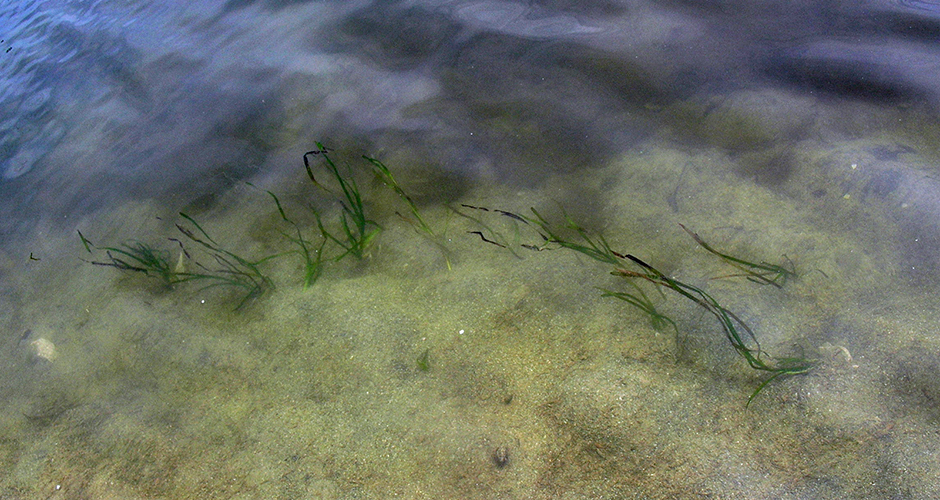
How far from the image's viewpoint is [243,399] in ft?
7.66

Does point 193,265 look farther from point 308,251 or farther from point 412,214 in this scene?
point 412,214

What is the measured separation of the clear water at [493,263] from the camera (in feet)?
6.43

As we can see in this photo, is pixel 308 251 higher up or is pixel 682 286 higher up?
pixel 308 251

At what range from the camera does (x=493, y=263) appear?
2619 millimetres

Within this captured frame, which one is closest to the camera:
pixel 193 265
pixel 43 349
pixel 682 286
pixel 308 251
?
pixel 682 286

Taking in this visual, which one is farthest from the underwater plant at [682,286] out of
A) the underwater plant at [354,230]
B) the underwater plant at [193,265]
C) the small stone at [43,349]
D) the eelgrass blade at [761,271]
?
the small stone at [43,349]

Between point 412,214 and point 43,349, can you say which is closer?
point 43,349

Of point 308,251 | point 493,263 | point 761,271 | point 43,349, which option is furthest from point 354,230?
point 761,271

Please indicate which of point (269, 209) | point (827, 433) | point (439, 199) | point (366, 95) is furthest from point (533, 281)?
point (366, 95)

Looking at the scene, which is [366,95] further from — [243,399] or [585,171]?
[243,399]

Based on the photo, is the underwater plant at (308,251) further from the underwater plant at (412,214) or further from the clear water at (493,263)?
the underwater plant at (412,214)

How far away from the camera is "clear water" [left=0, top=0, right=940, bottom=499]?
1.96 m

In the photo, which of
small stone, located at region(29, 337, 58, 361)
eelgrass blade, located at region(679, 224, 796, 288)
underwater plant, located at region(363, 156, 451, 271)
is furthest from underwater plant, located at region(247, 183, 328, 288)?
eelgrass blade, located at region(679, 224, 796, 288)

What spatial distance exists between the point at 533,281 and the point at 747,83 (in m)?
1.84
